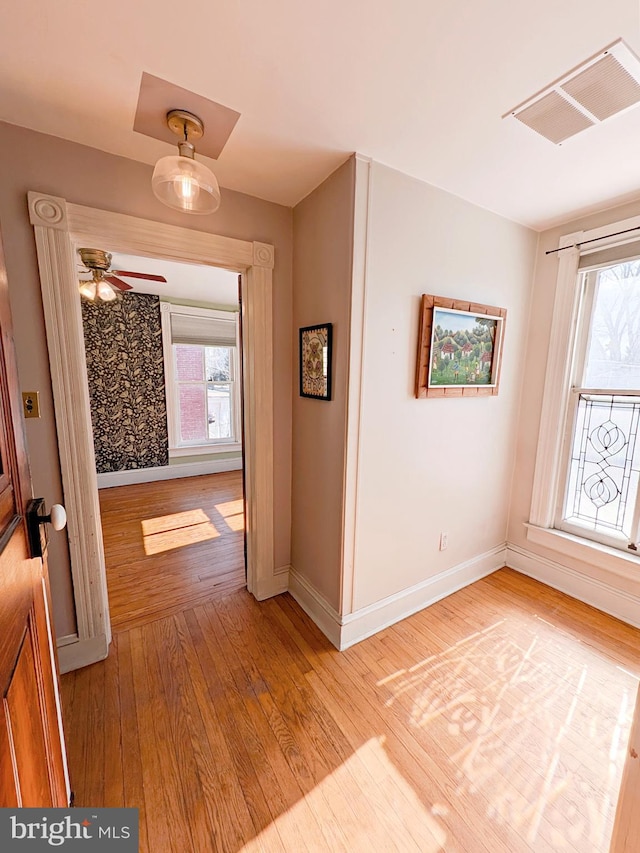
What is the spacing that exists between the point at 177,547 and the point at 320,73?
305 cm

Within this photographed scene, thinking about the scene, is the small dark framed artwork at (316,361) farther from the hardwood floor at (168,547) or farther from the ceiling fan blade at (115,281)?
the ceiling fan blade at (115,281)

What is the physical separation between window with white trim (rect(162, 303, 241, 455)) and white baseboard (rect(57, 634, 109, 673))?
3254 millimetres

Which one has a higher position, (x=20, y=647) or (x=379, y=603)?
(x=20, y=647)

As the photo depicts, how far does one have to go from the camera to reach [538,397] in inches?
96.2

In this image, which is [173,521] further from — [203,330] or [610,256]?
[610,256]

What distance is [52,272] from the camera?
1.47 metres

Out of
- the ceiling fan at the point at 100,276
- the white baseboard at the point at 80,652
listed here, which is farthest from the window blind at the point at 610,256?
the white baseboard at the point at 80,652

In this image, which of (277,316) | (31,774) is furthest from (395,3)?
(31,774)

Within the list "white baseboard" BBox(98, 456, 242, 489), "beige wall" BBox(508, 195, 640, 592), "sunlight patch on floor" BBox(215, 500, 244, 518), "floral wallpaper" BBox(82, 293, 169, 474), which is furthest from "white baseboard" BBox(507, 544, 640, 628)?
"floral wallpaper" BBox(82, 293, 169, 474)

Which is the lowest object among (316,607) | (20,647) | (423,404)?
(316,607)

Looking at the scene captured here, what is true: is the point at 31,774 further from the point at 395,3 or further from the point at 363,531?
the point at 395,3

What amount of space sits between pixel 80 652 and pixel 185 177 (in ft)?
7.10

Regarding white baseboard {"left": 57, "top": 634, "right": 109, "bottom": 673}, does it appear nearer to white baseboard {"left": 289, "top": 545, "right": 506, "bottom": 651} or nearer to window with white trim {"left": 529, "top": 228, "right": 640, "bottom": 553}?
white baseboard {"left": 289, "top": 545, "right": 506, "bottom": 651}

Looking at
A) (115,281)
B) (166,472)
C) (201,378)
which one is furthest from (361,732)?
(201,378)
